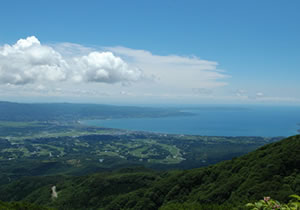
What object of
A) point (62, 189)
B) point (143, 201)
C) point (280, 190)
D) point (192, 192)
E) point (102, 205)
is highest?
point (280, 190)

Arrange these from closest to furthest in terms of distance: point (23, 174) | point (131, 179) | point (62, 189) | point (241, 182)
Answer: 1. point (241, 182)
2. point (131, 179)
3. point (62, 189)
4. point (23, 174)

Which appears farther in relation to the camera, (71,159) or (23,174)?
(71,159)

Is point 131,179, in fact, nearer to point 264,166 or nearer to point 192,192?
point 192,192

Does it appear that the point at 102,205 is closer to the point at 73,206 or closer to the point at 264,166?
the point at 73,206

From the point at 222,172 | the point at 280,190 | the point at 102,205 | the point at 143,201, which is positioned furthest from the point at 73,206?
the point at 280,190

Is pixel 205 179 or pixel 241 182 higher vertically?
pixel 241 182

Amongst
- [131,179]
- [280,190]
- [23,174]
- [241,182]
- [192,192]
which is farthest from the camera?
[23,174]
